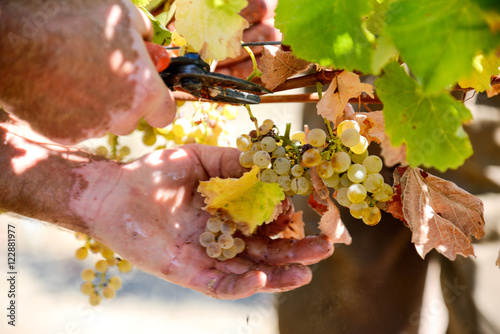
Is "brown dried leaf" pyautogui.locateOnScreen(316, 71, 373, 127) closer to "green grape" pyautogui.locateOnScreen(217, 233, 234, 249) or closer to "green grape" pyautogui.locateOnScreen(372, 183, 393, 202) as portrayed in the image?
"green grape" pyautogui.locateOnScreen(372, 183, 393, 202)

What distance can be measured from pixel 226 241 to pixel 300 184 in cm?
18

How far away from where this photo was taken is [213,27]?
518mm

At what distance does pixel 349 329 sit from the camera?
1163 millimetres

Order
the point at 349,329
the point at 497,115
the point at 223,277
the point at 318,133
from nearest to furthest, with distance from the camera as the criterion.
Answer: the point at 318,133 → the point at 223,277 → the point at 497,115 → the point at 349,329

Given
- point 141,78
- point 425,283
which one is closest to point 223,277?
point 141,78

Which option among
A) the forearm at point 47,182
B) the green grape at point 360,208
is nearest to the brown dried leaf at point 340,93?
the green grape at point 360,208

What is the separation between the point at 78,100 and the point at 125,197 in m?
0.44

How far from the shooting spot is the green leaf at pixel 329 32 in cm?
43

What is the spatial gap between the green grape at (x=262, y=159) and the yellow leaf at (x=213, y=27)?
0.15 metres

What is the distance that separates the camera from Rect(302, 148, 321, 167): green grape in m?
0.55

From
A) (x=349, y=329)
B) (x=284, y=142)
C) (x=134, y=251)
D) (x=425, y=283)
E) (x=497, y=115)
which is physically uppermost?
(x=284, y=142)

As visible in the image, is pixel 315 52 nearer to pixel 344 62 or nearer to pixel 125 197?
pixel 344 62

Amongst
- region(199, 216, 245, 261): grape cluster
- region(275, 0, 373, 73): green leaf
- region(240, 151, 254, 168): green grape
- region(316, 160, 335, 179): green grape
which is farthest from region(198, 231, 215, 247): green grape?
region(275, 0, 373, 73): green leaf

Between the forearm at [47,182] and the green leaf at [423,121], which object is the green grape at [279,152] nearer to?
the green leaf at [423,121]
